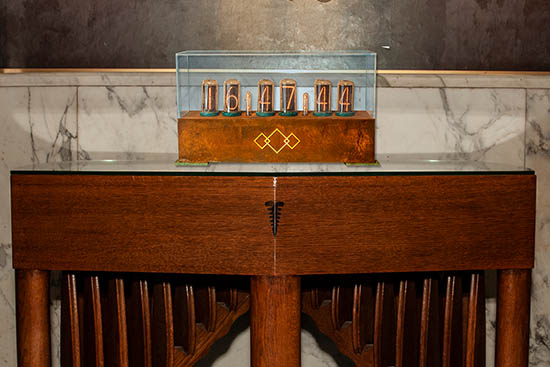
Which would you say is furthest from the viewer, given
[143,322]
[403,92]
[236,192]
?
[403,92]

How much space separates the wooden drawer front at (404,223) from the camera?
1860mm

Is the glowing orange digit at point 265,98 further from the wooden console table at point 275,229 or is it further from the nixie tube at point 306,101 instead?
the wooden console table at point 275,229

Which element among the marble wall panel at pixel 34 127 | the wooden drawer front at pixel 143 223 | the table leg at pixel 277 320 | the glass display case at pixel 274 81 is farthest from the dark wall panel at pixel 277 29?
the table leg at pixel 277 320

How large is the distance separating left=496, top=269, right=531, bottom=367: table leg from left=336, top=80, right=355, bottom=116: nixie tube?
73 centimetres

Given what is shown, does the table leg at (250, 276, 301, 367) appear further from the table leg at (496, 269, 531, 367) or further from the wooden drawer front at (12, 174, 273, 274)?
the table leg at (496, 269, 531, 367)

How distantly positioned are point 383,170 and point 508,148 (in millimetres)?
959

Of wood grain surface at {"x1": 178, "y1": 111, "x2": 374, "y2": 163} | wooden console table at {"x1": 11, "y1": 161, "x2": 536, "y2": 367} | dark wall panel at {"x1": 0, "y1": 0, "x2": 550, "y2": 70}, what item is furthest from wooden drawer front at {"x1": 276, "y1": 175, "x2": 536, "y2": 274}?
dark wall panel at {"x1": 0, "y1": 0, "x2": 550, "y2": 70}

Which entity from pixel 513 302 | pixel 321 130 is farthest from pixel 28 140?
pixel 513 302

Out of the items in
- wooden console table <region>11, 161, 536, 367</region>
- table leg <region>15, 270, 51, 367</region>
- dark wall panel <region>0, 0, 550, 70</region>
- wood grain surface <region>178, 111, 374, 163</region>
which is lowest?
table leg <region>15, 270, 51, 367</region>

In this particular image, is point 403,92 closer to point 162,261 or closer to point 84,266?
point 162,261

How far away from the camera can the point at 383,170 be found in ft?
6.27

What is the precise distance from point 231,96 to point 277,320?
80cm

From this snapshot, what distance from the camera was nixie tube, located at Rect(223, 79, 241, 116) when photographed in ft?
7.32

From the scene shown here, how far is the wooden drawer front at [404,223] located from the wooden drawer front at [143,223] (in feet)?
0.33
